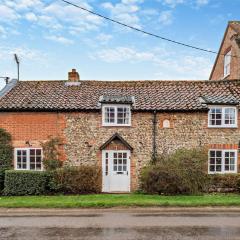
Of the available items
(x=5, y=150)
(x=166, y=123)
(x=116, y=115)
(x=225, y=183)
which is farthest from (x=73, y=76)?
(x=225, y=183)

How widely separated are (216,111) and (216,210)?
8077 mm

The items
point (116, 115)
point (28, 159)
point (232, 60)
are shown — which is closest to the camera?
point (28, 159)

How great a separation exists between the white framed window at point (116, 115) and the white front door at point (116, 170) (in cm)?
183

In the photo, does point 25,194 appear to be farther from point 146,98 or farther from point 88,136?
point 146,98

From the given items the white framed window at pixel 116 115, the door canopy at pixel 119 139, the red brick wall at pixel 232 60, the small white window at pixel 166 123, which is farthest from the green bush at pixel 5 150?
the red brick wall at pixel 232 60

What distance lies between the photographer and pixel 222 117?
19.4 meters

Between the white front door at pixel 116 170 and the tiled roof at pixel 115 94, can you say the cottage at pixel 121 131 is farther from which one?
the tiled roof at pixel 115 94

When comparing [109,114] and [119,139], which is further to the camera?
[109,114]

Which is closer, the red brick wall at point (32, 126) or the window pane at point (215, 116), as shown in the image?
the red brick wall at point (32, 126)

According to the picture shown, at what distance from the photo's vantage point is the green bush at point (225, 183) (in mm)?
18438

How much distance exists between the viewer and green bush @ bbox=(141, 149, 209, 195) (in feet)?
55.2

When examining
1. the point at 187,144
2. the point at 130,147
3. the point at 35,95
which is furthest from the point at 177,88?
the point at 35,95

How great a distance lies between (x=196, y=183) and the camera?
680 inches

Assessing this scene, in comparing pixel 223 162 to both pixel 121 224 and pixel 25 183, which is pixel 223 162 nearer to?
pixel 121 224
